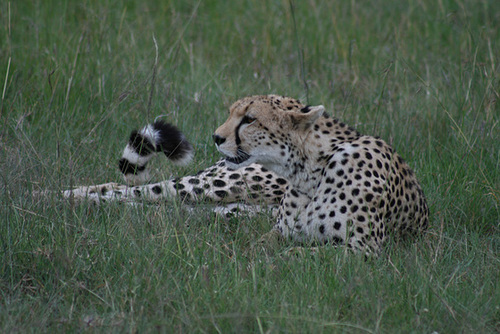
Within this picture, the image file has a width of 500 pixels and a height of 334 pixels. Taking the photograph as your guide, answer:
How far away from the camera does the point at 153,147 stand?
354 cm

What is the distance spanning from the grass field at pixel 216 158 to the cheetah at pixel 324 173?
0.13m

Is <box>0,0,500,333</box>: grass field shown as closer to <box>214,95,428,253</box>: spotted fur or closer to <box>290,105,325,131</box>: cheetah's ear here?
<box>214,95,428,253</box>: spotted fur

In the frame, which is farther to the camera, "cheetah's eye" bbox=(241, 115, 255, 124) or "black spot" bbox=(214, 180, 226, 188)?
"black spot" bbox=(214, 180, 226, 188)

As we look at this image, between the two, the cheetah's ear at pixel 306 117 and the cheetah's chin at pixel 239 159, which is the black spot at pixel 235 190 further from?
the cheetah's ear at pixel 306 117

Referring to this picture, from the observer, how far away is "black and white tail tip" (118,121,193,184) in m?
3.40

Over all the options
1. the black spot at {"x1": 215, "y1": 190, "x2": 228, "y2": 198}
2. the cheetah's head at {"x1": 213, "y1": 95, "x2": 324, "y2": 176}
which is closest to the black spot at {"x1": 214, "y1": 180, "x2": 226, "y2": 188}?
the black spot at {"x1": 215, "y1": 190, "x2": 228, "y2": 198}

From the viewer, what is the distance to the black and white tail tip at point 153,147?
3404mm

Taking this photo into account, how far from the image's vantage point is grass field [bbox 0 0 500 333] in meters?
2.36

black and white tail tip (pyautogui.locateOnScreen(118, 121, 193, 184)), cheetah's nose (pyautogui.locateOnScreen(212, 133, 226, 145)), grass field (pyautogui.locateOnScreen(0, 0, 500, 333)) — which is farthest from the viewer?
black and white tail tip (pyautogui.locateOnScreen(118, 121, 193, 184))

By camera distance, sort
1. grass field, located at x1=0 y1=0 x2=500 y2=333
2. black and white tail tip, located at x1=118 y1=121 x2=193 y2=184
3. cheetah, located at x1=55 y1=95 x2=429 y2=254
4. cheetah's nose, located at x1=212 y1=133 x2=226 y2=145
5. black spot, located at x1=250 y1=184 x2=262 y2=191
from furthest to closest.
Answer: black spot, located at x1=250 y1=184 x2=262 y2=191
black and white tail tip, located at x1=118 y1=121 x2=193 y2=184
cheetah's nose, located at x1=212 y1=133 x2=226 y2=145
cheetah, located at x1=55 y1=95 x2=429 y2=254
grass field, located at x1=0 y1=0 x2=500 y2=333

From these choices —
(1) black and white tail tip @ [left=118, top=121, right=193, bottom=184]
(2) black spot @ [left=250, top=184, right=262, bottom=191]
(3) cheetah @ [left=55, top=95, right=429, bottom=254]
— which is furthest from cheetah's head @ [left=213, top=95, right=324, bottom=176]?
(2) black spot @ [left=250, top=184, right=262, bottom=191]

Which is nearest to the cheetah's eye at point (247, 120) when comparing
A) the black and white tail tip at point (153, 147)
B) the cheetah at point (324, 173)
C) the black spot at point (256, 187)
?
the cheetah at point (324, 173)

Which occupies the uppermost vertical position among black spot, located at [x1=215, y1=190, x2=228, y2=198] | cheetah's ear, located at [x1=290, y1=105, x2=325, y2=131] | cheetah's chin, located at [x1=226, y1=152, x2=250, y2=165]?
cheetah's ear, located at [x1=290, y1=105, x2=325, y2=131]

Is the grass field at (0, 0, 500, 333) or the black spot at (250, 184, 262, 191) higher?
the grass field at (0, 0, 500, 333)
